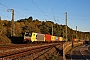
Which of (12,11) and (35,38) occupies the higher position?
(12,11)

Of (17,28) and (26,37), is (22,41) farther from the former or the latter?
(17,28)

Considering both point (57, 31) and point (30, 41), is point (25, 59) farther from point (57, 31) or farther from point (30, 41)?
point (57, 31)

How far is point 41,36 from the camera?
60250mm

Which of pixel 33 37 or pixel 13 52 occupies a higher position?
pixel 33 37

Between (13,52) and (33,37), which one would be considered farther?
(33,37)

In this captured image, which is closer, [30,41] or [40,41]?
[30,41]

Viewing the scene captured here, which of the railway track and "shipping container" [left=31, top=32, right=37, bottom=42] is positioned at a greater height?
"shipping container" [left=31, top=32, right=37, bottom=42]

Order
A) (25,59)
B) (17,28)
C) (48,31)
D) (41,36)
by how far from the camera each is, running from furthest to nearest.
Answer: (48,31)
(17,28)
(41,36)
(25,59)

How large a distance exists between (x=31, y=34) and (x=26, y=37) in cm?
145

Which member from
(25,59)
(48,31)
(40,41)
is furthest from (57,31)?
(25,59)

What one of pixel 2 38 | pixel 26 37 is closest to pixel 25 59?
pixel 2 38

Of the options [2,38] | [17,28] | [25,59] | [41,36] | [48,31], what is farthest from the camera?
[48,31]

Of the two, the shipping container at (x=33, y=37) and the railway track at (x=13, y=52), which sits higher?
the shipping container at (x=33, y=37)

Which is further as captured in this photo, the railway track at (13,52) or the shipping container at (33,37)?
the shipping container at (33,37)
